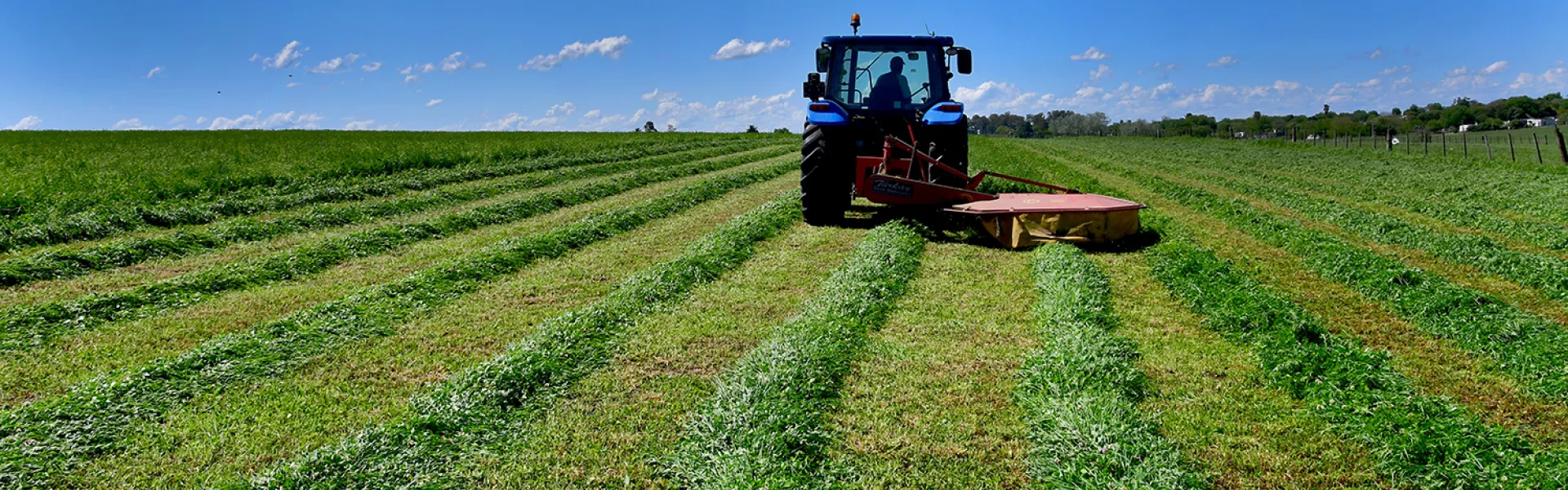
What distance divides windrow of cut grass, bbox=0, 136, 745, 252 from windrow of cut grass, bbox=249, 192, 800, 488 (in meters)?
7.65

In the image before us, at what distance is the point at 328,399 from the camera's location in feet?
15.8

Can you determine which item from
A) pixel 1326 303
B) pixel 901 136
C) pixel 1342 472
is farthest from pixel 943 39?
pixel 1342 472

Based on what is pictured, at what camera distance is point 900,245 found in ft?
30.6

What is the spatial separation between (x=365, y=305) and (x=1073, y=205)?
267 inches

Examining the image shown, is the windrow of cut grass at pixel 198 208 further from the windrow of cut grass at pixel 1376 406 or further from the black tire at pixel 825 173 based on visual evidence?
the windrow of cut grass at pixel 1376 406

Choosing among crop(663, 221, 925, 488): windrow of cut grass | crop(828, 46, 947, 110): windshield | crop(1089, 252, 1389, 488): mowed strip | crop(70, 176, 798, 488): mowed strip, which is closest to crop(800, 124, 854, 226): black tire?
crop(828, 46, 947, 110): windshield

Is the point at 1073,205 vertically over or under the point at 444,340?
over

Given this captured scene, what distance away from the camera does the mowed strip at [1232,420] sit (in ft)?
12.7

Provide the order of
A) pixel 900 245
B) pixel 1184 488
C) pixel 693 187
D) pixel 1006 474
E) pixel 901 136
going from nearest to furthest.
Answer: pixel 1184 488 → pixel 1006 474 → pixel 900 245 → pixel 901 136 → pixel 693 187

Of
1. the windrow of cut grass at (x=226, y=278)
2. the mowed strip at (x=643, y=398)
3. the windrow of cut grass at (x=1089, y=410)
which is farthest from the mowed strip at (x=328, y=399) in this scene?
the windrow of cut grass at (x=1089, y=410)

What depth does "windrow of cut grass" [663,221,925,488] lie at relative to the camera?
377cm

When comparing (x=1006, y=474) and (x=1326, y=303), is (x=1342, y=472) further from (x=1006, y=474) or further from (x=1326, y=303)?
(x=1326, y=303)

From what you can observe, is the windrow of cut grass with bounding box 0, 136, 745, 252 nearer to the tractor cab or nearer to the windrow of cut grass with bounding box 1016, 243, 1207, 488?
the tractor cab

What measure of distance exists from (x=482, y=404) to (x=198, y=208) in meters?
10.5
